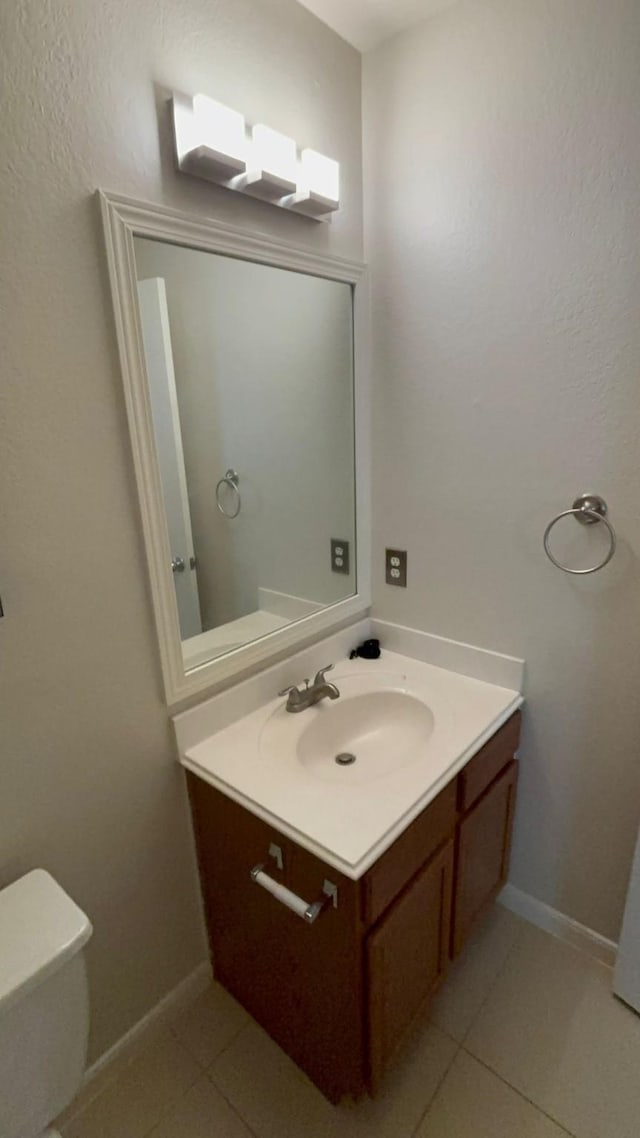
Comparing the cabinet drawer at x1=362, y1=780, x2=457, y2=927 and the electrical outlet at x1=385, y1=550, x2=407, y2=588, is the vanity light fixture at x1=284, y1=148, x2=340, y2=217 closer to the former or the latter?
the electrical outlet at x1=385, y1=550, x2=407, y2=588

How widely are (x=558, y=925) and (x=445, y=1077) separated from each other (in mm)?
532

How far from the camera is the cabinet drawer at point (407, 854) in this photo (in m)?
0.95

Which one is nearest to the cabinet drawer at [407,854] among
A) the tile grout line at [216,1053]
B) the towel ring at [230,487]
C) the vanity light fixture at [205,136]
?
the tile grout line at [216,1053]

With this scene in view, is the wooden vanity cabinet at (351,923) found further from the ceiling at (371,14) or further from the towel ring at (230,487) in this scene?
the ceiling at (371,14)

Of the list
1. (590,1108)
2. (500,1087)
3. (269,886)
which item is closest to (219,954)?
(269,886)

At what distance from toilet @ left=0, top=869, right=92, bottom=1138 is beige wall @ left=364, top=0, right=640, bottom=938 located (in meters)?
1.15

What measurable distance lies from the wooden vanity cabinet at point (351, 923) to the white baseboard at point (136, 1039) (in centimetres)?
7

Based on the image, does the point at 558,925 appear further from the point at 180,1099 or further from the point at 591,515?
the point at 591,515

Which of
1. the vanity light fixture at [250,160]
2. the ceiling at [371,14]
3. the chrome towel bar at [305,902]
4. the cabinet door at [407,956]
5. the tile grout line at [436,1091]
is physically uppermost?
the ceiling at [371,14]

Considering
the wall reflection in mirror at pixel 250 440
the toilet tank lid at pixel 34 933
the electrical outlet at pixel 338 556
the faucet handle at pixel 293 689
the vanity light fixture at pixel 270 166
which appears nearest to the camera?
the toilet tank lid at pixel 34 933

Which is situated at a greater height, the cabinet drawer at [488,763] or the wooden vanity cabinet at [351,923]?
the cabinet drawer at [488,763]

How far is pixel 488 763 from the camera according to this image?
1298 mm

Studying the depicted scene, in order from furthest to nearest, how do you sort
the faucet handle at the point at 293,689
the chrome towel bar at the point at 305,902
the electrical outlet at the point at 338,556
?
1. the electrical outlet at the point at 338,556
2. the faucet handle at the point at 293,689
3. the chrome towel bar at the point at 305,902

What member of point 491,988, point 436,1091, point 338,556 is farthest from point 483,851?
point 338,556
